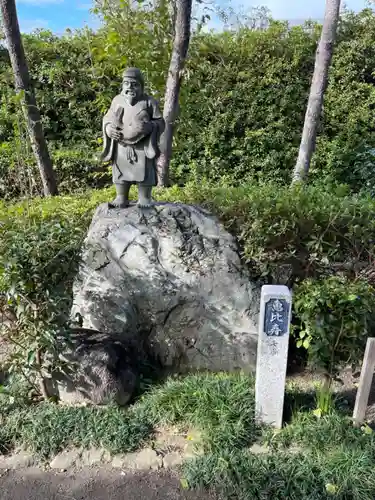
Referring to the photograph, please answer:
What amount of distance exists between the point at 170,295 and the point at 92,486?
1.66 meters

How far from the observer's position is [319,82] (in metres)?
7.19

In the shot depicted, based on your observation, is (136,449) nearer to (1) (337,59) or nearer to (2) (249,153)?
(2) (249,153)

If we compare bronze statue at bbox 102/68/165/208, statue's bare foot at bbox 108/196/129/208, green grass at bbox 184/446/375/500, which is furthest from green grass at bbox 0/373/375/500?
bronze statue at bbox 102/68/165/208

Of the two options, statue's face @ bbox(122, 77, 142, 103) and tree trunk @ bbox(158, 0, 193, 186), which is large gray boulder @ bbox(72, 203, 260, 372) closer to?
statue's face @ bbox(122, 77, 142, 103)

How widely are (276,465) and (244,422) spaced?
1.39 feet

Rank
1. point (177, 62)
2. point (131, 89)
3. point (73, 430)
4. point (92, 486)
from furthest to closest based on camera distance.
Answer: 1. point (177, 62)
2. point (131, 89)
3. point (73, 430)
4. point (92, 486)

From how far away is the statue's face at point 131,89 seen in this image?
402 centimetres

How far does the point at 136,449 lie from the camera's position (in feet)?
10.8

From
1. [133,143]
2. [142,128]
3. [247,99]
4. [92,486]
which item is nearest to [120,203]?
[133,143]

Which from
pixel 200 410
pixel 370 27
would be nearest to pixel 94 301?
pixel 200 410

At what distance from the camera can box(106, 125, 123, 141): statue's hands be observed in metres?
4.13

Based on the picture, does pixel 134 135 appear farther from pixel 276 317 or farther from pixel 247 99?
pixel 247 99

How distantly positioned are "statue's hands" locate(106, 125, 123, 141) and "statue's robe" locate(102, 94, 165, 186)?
0.10 feet

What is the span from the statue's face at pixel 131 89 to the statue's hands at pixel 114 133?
0.99 feet
